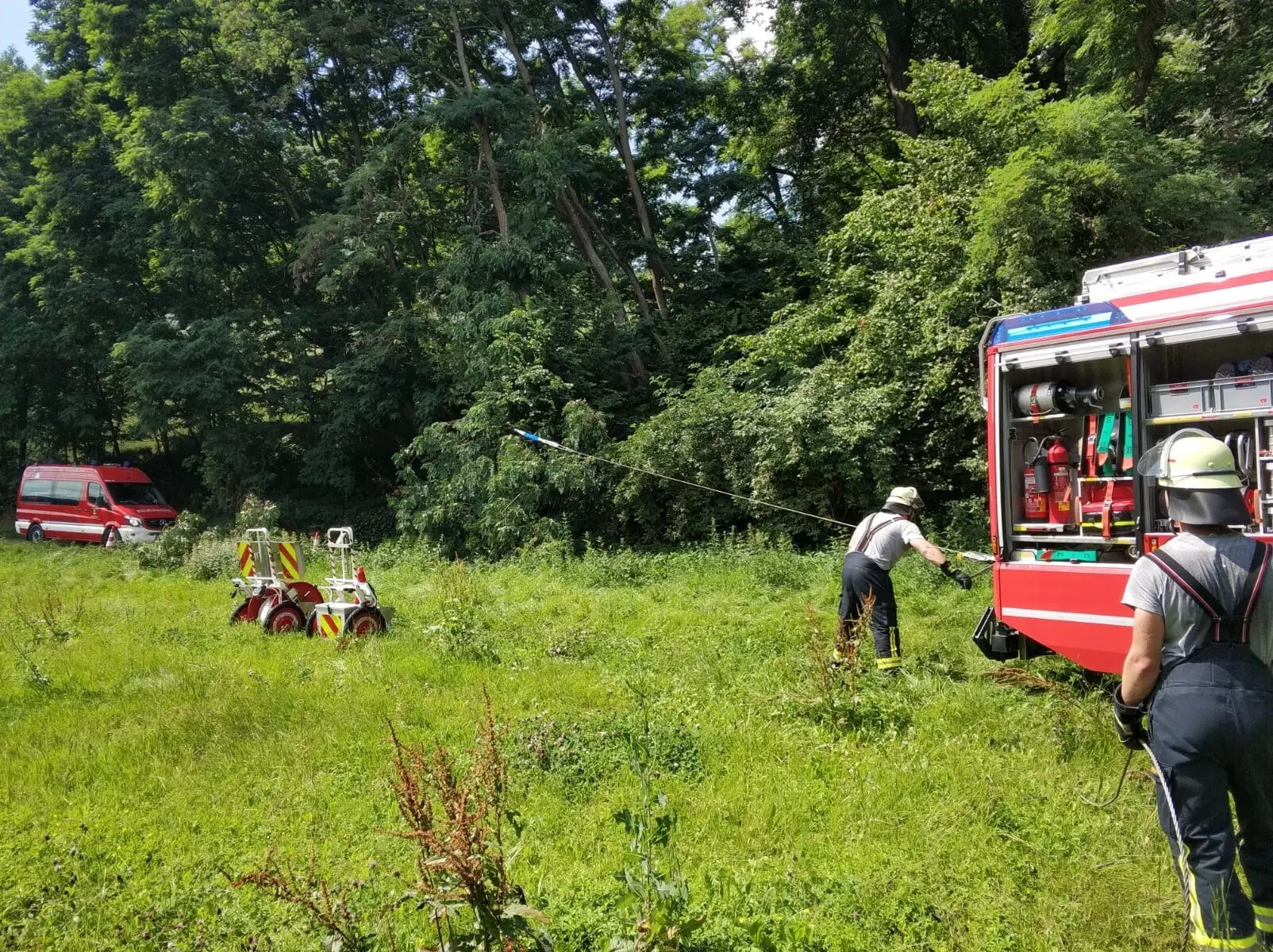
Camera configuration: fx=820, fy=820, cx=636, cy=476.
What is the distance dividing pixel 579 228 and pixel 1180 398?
16856 millimetres

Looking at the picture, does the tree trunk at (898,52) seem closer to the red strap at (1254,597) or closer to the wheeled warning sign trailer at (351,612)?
the wheeled warning sign trailer at (351,612)

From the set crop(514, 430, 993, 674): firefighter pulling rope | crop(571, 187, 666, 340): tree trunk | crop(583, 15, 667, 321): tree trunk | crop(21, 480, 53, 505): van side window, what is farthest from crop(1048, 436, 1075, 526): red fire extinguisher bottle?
crop(21, 480, 53, 505): van side window

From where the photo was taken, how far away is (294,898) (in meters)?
3.01

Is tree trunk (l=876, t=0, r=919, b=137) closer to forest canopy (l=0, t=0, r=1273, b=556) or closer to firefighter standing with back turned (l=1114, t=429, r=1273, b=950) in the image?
forest canopy (l=0, t=0, r=1273, b=556)

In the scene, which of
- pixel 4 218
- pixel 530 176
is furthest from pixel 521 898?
pixel 4 218

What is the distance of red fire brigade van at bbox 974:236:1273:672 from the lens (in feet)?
18.3

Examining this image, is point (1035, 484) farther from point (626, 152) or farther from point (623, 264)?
point (626, 152)

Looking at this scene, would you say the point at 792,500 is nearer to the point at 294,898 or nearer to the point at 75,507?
the point at 294,898

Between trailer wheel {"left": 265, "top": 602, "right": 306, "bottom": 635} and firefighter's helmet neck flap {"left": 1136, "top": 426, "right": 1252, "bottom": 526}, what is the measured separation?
8.86m

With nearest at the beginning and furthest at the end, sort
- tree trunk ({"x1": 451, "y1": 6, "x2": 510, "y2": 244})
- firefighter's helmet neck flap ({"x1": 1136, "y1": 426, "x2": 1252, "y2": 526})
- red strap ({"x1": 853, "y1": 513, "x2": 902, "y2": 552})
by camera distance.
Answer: firefighter's helmet neck flap ({"x1": 1136, "y1": 426, "x2": 1252, "y2": 526})
red strap ({"x1": 853, "y1": 513, "x2": 902, "y2": 552})
tree trunk ({"x1": 451, "y1": 6, "x2": 510, "y2": 244})

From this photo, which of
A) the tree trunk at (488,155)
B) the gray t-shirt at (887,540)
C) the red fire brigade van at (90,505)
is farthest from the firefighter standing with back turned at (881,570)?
the red fire brigade van at (90,505)

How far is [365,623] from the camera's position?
8.98m

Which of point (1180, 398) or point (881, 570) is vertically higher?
point (1180, 398)

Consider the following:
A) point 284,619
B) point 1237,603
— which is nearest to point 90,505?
point 284,619
